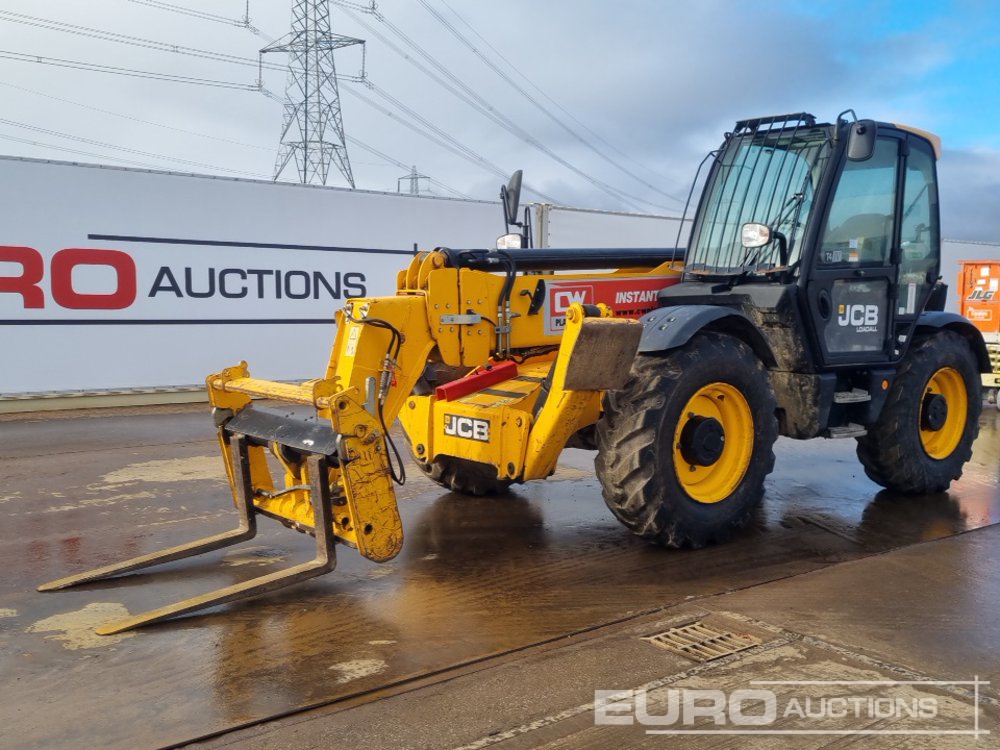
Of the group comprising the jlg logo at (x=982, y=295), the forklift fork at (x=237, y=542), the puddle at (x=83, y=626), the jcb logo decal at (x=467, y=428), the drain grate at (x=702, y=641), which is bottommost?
the drain grate at (x=702, y=641)

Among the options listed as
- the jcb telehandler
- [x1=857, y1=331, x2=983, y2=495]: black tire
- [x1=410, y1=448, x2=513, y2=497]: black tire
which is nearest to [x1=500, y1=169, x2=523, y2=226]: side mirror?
the jcb telehandler

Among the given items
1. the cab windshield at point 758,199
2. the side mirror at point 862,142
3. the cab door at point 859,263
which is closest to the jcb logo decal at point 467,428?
the cab windshield at point 758,199

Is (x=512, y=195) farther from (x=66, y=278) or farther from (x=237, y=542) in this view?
(x=66, y=278)

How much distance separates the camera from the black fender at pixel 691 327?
4.96 meters

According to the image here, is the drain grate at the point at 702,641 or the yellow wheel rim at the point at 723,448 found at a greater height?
the yellow wheel rim at the point at 723,448

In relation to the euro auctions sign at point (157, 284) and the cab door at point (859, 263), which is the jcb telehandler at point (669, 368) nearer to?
the cab door at point (859, 263)

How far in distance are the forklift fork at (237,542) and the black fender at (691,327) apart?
1879 mm

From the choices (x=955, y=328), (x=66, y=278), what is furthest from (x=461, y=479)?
(x=66, y=278)

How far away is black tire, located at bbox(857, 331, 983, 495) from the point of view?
6402 mm

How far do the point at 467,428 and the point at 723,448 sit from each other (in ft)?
4.93

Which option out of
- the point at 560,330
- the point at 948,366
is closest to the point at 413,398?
the point at 560,330

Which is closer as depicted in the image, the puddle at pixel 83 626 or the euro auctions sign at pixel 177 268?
the puddle at pixel 83 626

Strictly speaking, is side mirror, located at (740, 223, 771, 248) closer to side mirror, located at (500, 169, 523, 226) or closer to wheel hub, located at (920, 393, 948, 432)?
side mirror, located at (500, 169, 523, 226)

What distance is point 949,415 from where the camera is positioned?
6957 mm
